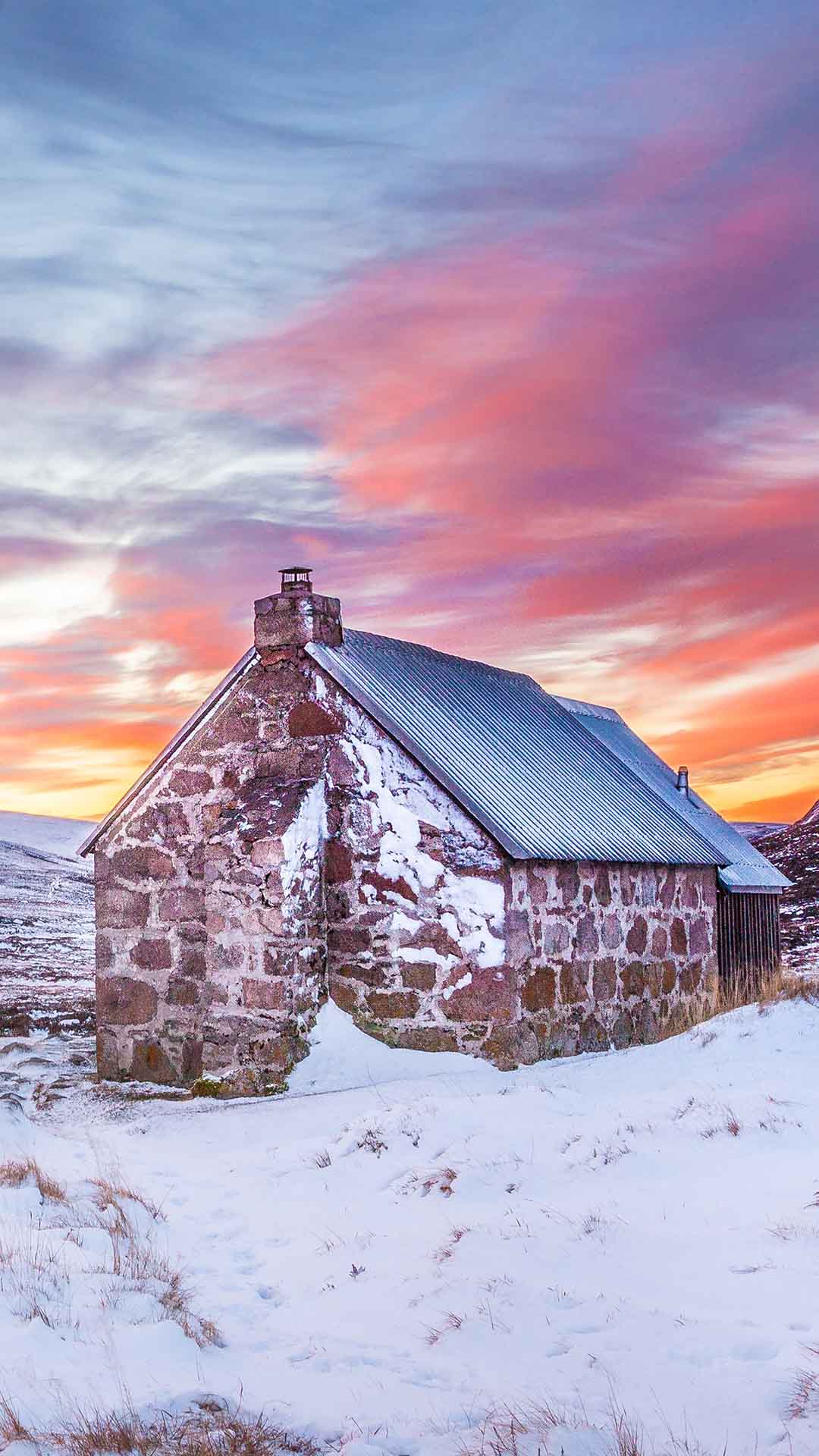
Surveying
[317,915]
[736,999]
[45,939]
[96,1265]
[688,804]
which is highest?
[688,804]

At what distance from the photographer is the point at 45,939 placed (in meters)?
28.3

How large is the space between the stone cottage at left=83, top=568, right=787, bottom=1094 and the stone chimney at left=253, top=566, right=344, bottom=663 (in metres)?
0.02

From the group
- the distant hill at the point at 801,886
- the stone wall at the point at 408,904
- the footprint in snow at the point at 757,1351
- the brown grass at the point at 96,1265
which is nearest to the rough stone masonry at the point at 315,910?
the stone wall at the point at 408,904

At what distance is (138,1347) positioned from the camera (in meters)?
5.53

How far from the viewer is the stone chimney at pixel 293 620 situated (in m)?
13.2

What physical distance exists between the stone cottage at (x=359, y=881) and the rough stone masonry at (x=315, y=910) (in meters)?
0.02

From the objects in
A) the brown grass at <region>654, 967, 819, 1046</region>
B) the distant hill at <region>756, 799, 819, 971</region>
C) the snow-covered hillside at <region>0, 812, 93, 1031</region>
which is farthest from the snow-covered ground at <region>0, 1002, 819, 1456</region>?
the distant hill at <region>756, 799, 819, 971</region>

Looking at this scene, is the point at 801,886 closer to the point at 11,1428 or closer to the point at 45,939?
the point at 45,939

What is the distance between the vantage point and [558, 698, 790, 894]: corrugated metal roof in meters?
17.0

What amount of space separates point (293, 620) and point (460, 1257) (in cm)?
770

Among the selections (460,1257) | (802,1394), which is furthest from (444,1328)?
(802,1394)

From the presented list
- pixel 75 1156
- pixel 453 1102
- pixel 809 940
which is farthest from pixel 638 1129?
pixel 809 940

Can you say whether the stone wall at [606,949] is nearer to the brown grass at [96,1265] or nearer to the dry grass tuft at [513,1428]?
the brown grass at [96,1265]

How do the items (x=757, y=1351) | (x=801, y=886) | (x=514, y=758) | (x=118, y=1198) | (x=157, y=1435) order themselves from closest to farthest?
(x=157, y=1435) → (x=757, y=1351) → (x=118, y=1198) → (x=514, y=758) → (x=801, y=886)
